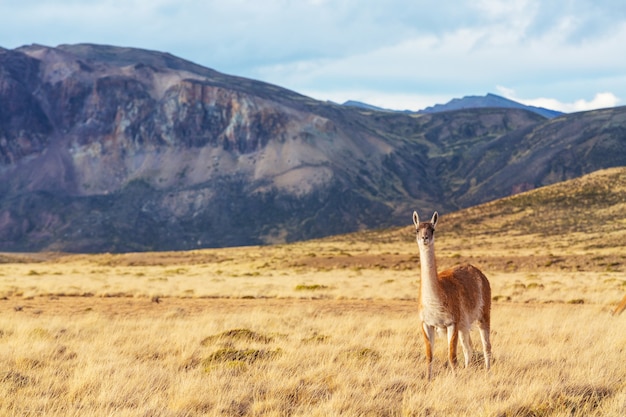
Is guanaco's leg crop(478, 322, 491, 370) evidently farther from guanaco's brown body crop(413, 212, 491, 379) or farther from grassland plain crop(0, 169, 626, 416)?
grassland plain crop(0, 169, 626, 416)

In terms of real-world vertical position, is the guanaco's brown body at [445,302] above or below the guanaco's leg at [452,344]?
above

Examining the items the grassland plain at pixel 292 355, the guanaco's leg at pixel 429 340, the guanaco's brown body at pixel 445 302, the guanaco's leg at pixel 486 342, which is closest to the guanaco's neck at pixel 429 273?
the guanaco's brown body at pixel 445 302

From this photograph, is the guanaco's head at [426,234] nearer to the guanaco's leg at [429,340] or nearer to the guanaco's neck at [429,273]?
the guanaco's neck at [429,273]

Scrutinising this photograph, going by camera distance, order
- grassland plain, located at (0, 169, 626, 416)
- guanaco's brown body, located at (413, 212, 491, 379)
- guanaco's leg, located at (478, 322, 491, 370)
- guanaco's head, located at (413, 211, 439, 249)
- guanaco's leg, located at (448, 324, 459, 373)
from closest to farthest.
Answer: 1. grassland plain, located at (0, 169, 626, 416)
2. guanaco's head, located at (413, 211, 439, 249)
3. guanaco's brown body, located at (413, 212, 491, 379)
4. guanaco's leg, located at (448, 324, 459, 373)
5. guanaco's leg, located at (478, 322, 491, 370)

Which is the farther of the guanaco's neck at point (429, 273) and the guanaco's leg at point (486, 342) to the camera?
the guanaco's leg at point (486, 342)

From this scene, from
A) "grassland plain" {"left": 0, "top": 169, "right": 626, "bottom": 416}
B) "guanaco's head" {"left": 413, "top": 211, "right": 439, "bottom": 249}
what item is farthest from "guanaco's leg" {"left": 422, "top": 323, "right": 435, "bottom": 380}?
"guanaco's head" {"left": 413, "top": 211, "right": 439, "bottom": 249}

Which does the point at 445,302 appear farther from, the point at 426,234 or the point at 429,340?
the point at 426,234

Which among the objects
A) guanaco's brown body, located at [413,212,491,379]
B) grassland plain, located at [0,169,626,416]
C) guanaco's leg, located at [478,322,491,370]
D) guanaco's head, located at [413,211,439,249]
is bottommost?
grassland plain, located at [0,169,626,416]

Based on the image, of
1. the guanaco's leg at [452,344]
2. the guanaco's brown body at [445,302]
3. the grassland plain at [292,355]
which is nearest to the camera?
the grassland plain at [292,355]

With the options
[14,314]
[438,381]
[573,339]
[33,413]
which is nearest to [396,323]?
[573,339]

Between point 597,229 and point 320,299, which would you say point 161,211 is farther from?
point 320,299

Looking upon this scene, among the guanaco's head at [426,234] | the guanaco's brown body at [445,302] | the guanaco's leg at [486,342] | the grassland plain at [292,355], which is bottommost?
the grassland plain at [292,355]

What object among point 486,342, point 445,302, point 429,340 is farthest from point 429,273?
point 486,342

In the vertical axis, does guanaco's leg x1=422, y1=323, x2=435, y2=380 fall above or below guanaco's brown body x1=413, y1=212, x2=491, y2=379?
below
